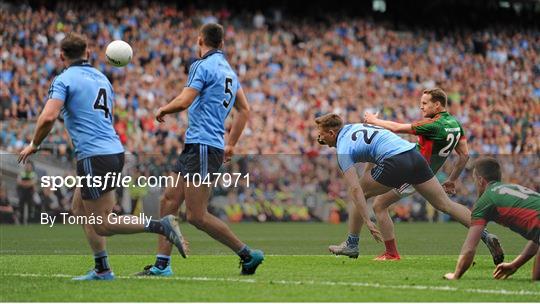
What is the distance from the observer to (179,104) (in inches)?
405

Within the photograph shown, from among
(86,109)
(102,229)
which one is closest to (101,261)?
(102,229)

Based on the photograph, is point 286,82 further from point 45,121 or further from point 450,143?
point 45,121

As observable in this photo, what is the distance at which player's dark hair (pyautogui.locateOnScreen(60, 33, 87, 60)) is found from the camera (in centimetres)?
1013

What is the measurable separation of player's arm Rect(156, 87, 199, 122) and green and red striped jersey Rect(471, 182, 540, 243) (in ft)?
9.53

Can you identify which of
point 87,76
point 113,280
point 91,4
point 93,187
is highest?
point 91,4

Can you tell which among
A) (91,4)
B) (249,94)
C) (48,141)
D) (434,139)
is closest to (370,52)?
(249,94)

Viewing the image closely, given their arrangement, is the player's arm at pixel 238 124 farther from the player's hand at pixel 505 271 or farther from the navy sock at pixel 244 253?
the player's hand at pixel 505 271

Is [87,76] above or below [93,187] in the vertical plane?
above

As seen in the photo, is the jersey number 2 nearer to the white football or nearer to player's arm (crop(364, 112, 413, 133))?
player's arm (crop(364, 112, 413, 133))

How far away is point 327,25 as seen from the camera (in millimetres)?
37406

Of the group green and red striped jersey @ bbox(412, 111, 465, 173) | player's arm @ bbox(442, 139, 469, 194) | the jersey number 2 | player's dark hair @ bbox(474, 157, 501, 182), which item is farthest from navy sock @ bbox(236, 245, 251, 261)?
player's arm @ bbox(442, 139, 469, 194)

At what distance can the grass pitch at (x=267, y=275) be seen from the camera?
9.19 m

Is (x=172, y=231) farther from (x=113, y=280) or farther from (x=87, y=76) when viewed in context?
(x=87, y=76)

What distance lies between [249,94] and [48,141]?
798 cm
